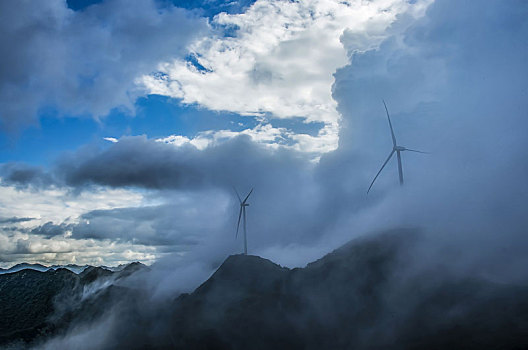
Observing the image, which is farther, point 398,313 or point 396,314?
point 396,314

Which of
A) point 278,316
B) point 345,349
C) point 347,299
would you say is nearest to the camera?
point 345,349

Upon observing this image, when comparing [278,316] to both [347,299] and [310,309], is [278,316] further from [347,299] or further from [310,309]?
[347,299]

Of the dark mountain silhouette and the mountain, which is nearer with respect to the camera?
the mountain

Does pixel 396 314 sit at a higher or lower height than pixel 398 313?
lower

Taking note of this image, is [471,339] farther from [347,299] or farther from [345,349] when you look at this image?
[347,299]

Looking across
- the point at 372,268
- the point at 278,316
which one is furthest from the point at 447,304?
the point at 278,316

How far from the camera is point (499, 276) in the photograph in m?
153

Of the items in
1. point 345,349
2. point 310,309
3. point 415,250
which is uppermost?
point 415,250

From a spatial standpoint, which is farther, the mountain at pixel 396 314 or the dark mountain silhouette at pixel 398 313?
the dark mountain silhouette at pixel 398 313

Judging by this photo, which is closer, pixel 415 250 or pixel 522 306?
pixel 522 306

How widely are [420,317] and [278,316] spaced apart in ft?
248

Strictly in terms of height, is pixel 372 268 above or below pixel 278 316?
above

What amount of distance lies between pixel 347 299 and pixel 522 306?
71353mm

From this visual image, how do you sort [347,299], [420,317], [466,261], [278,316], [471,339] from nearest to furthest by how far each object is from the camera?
1. [471,339]
2. [420,317]
3. [466,261]
4. [347,299]
5. [278,316]
